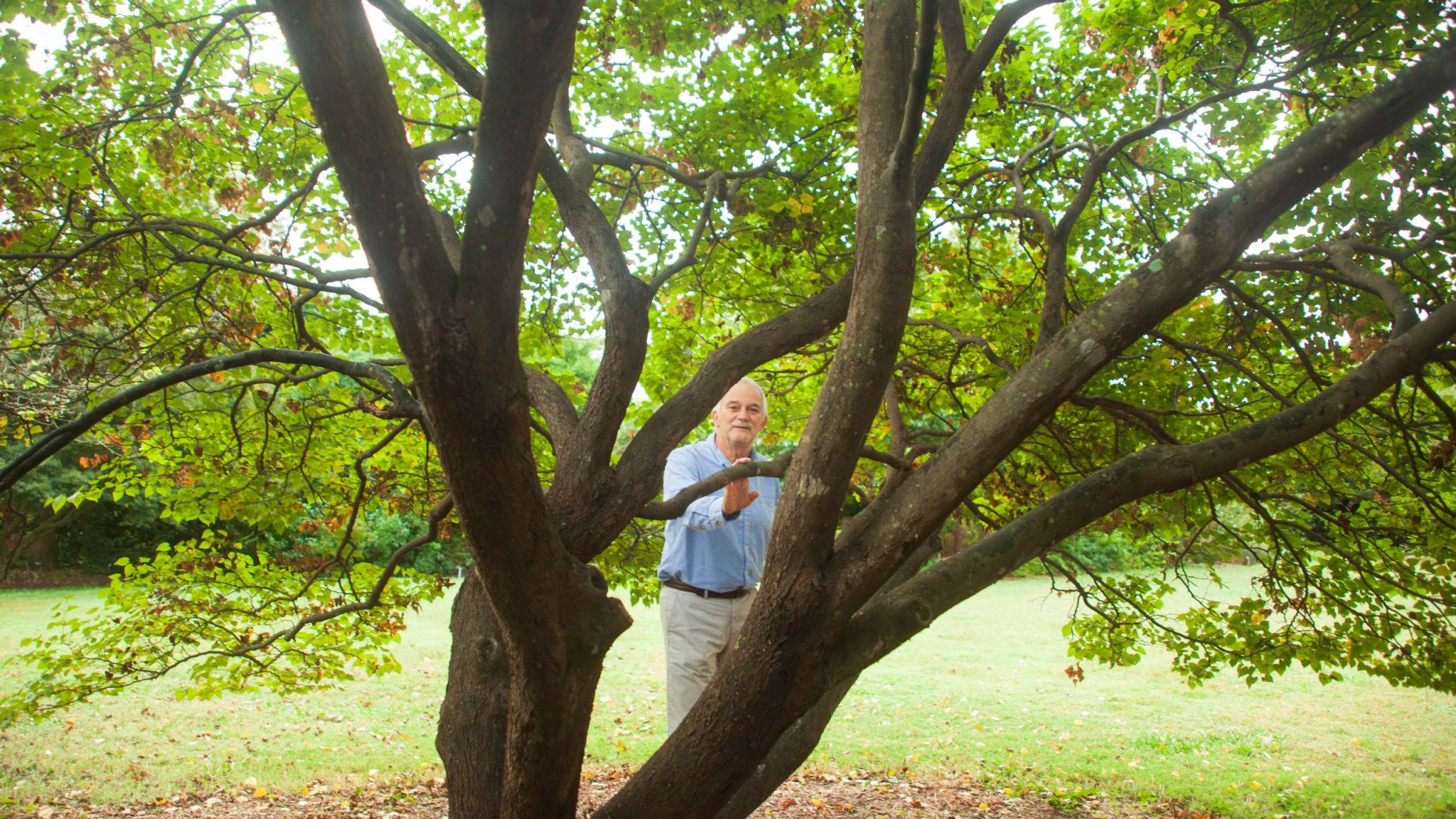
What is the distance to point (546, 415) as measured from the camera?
3500 millimetres

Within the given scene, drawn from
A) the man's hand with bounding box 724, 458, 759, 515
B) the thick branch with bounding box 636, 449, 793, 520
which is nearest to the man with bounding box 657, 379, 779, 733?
the man's hand with bounding box 724, 458, 759, 515

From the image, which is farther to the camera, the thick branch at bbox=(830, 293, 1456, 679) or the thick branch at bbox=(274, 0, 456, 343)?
the thick branch at bbox=(830, 293, 1456, 679)

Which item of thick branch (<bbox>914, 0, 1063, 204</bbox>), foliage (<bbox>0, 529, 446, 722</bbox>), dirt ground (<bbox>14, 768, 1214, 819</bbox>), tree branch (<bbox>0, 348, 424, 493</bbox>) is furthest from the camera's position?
dirt ground (<bbox>14, 768, 1214, 819</bbox>)

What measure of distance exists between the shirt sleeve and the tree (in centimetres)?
26

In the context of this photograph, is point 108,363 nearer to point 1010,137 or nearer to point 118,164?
point 118,164

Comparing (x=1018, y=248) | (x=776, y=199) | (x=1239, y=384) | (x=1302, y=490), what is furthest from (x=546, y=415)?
(x=1302, y=490)

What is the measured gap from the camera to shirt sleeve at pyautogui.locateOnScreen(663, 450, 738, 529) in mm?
3303

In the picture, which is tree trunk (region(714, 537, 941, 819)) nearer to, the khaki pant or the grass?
the khaki pant

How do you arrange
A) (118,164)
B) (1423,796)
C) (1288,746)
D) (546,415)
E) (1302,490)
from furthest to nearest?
(1288,746), (1423,796), (1302,490), (118,164), (546,415)

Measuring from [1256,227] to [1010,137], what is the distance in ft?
11.2

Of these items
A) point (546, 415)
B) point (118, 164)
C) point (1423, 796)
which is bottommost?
point (1423, 796)

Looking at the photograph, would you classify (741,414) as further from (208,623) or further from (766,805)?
(766,805)

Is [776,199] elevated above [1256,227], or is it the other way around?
[776,199]

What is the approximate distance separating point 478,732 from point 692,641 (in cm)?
110
